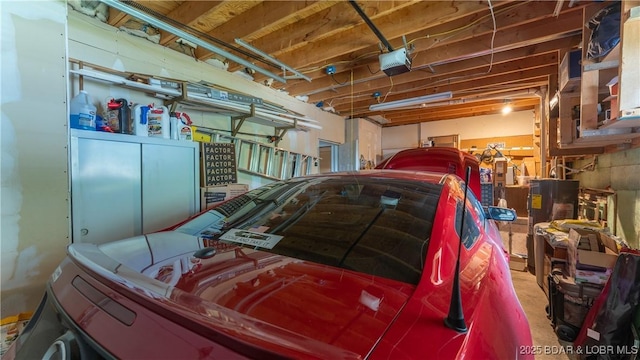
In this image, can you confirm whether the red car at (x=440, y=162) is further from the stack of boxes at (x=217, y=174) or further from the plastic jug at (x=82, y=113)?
the plastic jug at (x=82, y=113)

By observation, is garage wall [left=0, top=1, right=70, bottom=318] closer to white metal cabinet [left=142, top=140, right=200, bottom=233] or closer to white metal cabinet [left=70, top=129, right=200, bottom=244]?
white metal cabinet [left=70, top=129, right=200, bottom=244]

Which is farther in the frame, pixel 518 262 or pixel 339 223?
pixel 518 262

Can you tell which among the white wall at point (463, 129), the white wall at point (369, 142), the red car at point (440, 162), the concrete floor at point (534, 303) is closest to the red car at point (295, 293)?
the concrete floor at point (534, 303)

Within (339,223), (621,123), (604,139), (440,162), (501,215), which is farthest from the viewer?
(440,162)

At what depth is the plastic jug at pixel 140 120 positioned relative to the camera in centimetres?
224

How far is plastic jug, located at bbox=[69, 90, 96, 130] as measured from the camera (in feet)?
6.36

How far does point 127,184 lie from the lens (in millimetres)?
2135

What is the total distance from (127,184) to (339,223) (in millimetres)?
1911

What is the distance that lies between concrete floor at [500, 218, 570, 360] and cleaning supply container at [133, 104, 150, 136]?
3.76 meters

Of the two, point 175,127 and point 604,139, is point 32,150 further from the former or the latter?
point 604,139

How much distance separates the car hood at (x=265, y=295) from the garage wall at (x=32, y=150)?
1155mm

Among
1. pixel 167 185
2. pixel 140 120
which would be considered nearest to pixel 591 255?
pixel 167 185

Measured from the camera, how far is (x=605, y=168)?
312 centimetres

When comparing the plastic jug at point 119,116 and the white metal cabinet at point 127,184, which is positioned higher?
the plastic jug at point 119,116
